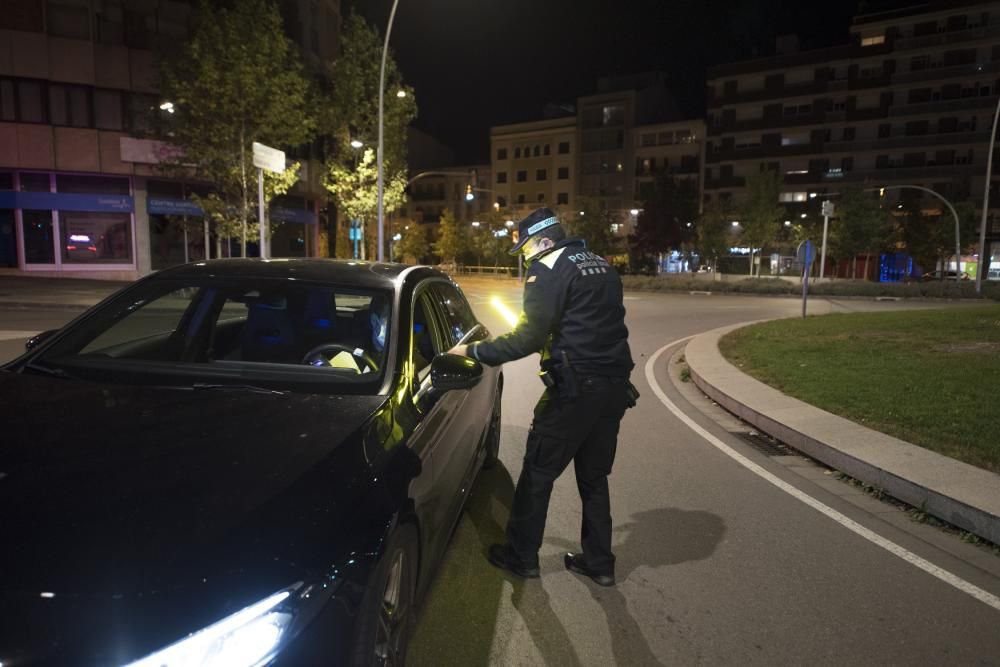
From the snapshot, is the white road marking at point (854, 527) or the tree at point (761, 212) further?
the tree at point (761, 212)

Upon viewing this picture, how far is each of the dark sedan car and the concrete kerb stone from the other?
129 inches

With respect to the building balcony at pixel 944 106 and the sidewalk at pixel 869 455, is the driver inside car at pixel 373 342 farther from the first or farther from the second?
the building balcony at pixel 944 106

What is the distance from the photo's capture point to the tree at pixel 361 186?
29.0 meters

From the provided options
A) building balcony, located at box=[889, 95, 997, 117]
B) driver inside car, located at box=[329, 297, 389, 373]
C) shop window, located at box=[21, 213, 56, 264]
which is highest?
building balcony, located at box=[889, 95, 997, 117]

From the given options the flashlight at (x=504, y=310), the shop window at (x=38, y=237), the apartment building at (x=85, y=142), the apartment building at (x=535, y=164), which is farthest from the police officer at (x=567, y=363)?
the apartment building at (x=535, y=164)

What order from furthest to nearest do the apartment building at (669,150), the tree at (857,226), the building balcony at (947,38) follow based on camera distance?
1. the apartment building at (669,150)
2. the building balcony at (947,38)
3. the tree at (857,226)

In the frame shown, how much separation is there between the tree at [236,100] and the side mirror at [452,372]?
19998mm

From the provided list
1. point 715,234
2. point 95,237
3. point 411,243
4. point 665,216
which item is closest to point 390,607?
point 95,237

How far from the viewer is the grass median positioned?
6.01 meters

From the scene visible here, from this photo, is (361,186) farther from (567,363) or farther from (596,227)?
(596,227)

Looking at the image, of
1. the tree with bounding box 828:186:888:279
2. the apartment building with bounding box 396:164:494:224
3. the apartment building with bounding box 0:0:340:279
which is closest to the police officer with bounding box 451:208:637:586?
the apartment building with bounding box 0:0:340:279

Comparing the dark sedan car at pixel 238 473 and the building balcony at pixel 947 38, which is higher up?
the building balcony at pixel 947 38

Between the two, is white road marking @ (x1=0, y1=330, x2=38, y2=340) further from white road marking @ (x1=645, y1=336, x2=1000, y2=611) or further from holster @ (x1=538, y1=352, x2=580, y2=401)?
holster @ (x1=538, y1=352, x2=580, y2=401)

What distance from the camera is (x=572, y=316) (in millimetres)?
3178
